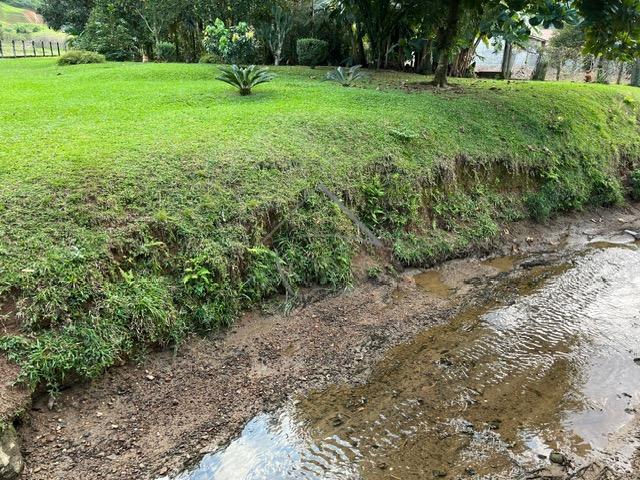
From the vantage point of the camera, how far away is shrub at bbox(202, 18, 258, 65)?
13.3 metres

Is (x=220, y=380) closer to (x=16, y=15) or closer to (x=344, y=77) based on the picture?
(x=344, y=77)

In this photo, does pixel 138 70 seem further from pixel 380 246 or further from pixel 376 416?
pixel 376 416

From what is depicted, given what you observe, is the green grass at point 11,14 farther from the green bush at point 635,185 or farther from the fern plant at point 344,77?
the green bush at point 635,185

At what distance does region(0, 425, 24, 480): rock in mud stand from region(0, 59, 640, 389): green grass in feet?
1.35

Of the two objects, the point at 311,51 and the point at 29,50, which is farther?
the point at 29,50

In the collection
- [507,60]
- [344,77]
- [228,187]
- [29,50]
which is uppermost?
[29,50]

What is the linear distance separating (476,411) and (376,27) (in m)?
11.4

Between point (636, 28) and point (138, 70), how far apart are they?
1023 cm

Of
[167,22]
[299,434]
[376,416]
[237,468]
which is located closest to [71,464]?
[237,468]

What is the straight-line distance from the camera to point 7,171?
5.02 metres

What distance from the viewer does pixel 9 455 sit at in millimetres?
3172

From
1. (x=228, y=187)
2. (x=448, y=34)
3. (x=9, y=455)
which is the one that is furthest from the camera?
(x=448, y=34)

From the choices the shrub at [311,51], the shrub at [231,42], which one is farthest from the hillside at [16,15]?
the shrub at [311,51]

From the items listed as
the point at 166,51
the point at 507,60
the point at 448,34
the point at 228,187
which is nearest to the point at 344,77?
the point at 448,34
